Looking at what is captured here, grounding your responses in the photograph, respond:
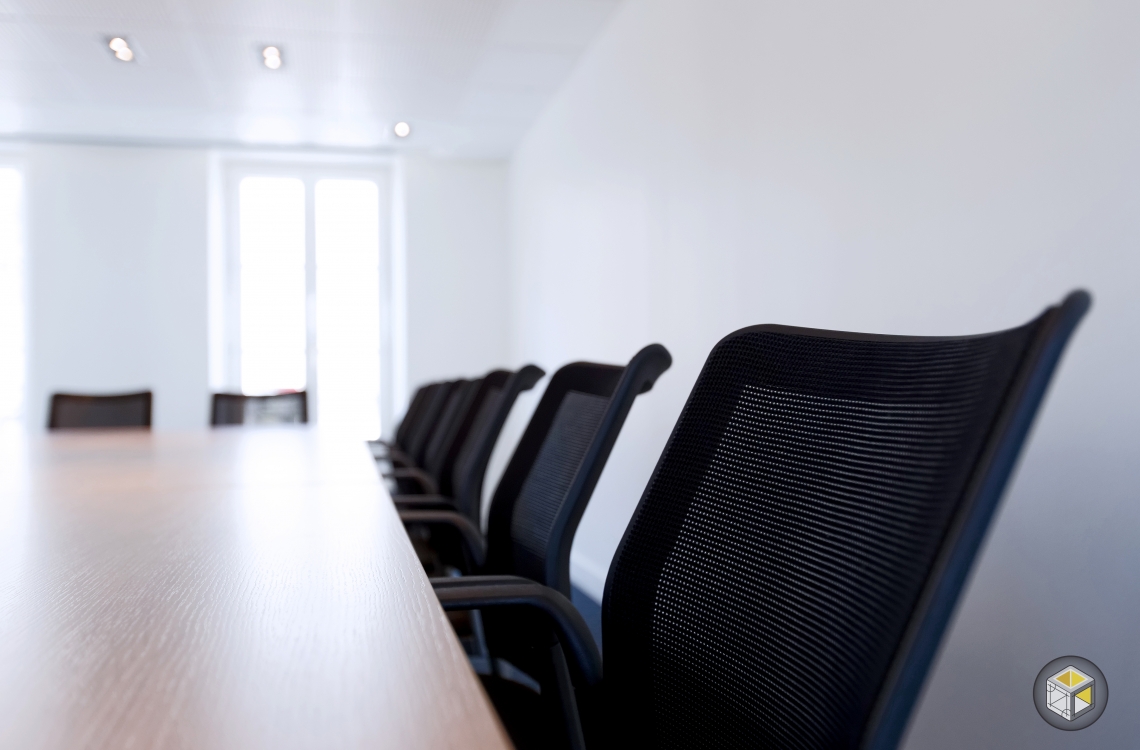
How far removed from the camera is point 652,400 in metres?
3.74

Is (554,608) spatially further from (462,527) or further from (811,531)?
(462,527)

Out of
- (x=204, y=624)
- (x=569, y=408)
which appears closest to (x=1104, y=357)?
(x=569, y=408)

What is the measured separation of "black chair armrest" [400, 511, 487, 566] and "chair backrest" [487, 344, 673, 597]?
76 mm

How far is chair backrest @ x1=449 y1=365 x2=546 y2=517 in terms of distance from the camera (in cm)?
199

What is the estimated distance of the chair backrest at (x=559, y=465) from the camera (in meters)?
1.26

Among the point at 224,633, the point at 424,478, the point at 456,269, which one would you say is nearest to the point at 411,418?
the point at 424,478

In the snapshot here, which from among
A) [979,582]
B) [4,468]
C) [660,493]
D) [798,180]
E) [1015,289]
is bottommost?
[979,582]

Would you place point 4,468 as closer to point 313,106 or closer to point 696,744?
point 696,744

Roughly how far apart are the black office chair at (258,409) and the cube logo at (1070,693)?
166 inches

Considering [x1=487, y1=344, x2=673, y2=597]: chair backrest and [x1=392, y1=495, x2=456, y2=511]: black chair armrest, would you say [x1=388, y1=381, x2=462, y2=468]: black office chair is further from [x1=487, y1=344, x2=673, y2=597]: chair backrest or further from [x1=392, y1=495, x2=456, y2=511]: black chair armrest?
[x1=487, y1=344, x2=673, y2=597]: chair backrest

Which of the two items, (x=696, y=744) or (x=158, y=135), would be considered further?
(x=158, y=135)

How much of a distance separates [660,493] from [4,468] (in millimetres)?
1994

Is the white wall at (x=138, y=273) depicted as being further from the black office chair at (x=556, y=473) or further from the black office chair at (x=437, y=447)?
the black office chair at (x=556, y=473)

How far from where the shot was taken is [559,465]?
1.50 m
